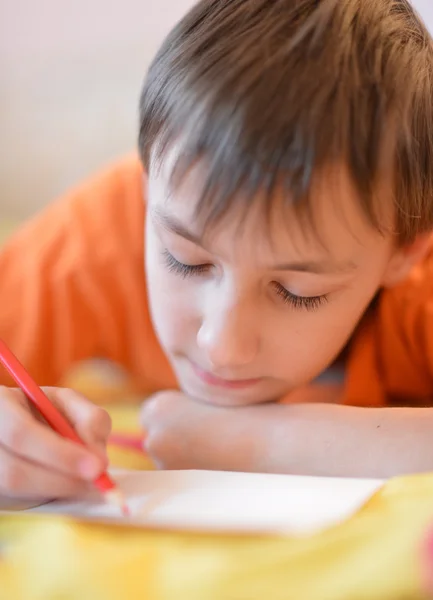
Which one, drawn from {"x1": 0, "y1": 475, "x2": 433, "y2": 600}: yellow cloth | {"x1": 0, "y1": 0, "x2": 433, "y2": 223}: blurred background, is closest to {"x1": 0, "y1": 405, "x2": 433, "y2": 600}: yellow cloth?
{"x1": 0, "y1": 475, "x2": 433, "y2": 600}: yellow cloth

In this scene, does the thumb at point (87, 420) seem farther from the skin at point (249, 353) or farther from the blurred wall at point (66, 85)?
the blurred wall at point (66, 85)

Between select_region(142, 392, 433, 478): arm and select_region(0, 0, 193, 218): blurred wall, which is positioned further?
select_region(0, 0, 193, 218): blurred wall

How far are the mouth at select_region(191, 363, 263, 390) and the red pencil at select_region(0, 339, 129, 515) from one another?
129 mm

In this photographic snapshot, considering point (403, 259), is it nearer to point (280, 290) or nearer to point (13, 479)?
point (280, 290)

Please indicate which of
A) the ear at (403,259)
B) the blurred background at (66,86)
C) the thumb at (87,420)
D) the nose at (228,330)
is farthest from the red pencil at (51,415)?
the blurred background at (66,86)

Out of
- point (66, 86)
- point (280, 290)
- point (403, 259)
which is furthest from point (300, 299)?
point (66, 86)

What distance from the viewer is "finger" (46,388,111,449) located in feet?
1.60

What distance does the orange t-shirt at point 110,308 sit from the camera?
0.72 metres

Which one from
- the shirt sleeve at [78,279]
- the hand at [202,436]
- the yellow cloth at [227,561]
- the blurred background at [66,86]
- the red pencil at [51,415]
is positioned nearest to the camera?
the yellow cloth at [227,561]

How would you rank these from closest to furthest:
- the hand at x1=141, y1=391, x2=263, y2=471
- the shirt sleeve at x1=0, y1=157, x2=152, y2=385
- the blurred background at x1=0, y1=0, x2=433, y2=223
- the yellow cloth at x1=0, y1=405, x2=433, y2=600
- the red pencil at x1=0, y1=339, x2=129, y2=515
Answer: the yellow cloth at x1=0, y1=405, x2=433, y2=600 < the red pencil at x1=0, y1=339, x2=129, y2=515 < the hand at x1=141, y1=391, x2=263, y2=471 < the shirt sleeve at x1=0, y1=157, x2=152, y2=385 < the blurred background at x1=0, y1=0, x2=433, y2=223

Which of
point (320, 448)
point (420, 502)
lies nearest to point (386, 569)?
point (420, 502)

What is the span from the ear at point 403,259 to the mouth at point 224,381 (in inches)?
5.7

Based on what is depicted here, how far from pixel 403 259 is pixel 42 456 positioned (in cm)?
33

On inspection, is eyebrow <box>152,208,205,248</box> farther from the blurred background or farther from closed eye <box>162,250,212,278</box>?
the blurred background
